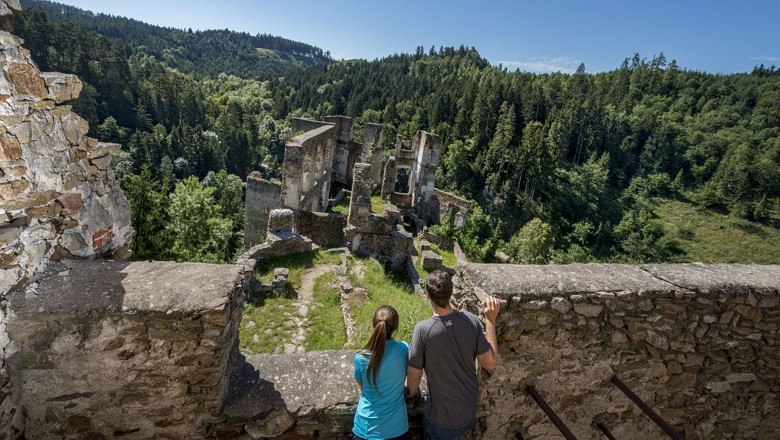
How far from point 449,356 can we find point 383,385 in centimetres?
53

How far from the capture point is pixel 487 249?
94.4 feet

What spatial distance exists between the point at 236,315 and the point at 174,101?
8125 centimetres

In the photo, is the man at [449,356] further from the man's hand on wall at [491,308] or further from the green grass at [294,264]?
the green grass at [294,264]

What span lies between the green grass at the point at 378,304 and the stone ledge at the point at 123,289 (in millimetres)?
3736

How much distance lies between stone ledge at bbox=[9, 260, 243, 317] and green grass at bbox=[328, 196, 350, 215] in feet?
53.5

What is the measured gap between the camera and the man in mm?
2799

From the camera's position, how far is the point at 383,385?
2.88m

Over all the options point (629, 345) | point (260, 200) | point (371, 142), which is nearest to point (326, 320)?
point (629, 345)

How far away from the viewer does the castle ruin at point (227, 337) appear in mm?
2691

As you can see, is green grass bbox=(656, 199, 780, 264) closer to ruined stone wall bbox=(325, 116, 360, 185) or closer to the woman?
ruined stone wall bbox=(325, 116, 360, 185)

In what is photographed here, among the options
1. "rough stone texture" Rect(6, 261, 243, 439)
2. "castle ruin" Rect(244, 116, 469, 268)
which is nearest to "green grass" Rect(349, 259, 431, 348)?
"castle ruin" Rect(244, 116, 469, 268)

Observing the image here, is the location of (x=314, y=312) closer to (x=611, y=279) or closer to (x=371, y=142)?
(x=611, y=279)

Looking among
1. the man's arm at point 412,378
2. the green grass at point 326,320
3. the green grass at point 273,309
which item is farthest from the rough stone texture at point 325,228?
the man's arm at point 412,378

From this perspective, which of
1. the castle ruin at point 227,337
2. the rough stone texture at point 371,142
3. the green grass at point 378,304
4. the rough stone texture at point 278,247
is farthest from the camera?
the rough stone texture at point 371,142
